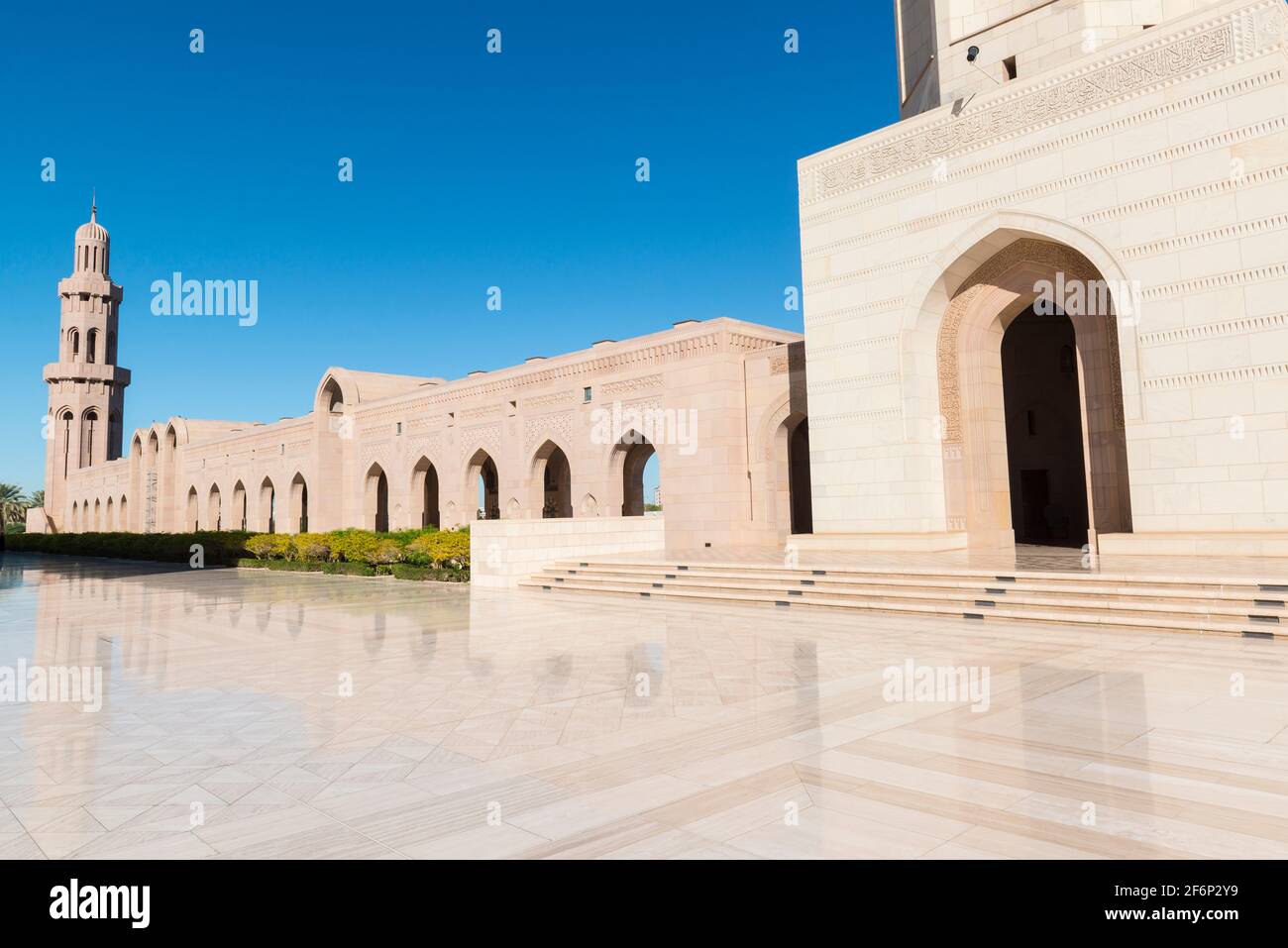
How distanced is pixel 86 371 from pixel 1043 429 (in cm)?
4732

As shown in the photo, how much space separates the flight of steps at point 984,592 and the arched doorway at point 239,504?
27183mm

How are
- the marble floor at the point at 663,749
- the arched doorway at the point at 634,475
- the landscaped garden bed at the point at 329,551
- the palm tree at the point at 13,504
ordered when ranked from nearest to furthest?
1. the marble floor at the point at 663,749
2. the landscaped garden bed at the point at 329,551
3. the arched doorway at the point at 634,475
4. the palm tree at the point at 13,504

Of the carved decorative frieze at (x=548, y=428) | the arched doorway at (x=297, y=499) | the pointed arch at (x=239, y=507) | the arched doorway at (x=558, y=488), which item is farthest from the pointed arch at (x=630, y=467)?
the pointed arch at (x=239, y=507)

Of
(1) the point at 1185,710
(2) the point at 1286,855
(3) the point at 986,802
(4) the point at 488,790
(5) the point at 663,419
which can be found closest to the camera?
(2) the point at 1286,855

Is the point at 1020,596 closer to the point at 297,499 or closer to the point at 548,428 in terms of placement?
the point at 548,428

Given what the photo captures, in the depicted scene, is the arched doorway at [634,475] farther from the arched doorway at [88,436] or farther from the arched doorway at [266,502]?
the arched doorway at [88,436]

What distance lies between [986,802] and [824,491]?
32.8 ft

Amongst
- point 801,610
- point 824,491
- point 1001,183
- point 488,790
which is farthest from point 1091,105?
point 488,790

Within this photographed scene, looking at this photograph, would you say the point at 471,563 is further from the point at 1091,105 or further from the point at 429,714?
the point at 1091,105

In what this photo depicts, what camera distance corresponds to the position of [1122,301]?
33.1ft

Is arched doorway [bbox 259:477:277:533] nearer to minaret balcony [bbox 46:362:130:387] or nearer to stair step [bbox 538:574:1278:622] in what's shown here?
minaret balcony [bbox 46:362:130:387]

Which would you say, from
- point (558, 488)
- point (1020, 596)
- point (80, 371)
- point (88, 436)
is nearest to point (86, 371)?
point (80, 371)

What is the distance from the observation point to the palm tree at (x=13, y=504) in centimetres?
5959

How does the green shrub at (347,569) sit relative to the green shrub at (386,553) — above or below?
below
